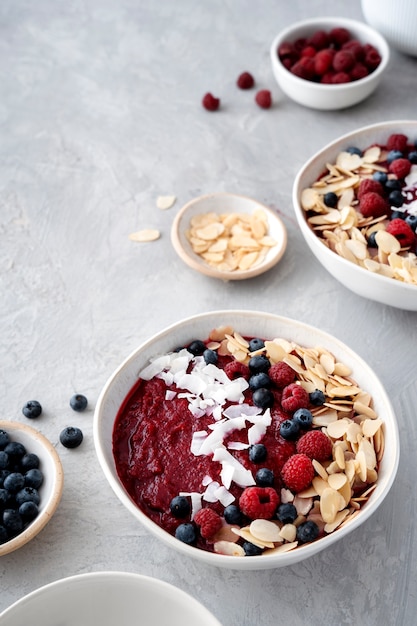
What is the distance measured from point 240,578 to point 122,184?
1314 mm

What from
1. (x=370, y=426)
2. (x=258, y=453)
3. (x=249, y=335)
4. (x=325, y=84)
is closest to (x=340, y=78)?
(x=325, y=84)

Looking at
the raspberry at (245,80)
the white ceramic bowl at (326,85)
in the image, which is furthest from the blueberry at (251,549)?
the raspberry at (245,80)

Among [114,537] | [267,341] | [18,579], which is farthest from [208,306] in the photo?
[18,579]

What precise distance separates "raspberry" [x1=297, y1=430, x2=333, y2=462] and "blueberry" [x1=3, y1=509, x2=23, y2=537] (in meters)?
0.59

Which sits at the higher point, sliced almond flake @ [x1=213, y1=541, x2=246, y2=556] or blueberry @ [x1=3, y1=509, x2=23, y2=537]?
blueberry @ [x1=3, y1=509, x2=23, y2=537]

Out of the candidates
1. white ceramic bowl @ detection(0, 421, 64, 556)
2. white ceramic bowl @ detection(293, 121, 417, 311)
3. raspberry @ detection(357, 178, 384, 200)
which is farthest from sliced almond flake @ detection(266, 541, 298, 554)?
raspberry @ detection(357, 178, 384, 200)

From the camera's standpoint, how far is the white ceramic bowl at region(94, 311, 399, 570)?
140 centimetres

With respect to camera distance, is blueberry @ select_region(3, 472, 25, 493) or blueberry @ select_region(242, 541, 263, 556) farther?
blueberry @ select_region(3, 472, 25, 493)

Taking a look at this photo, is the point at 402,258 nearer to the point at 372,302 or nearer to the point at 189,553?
the point at 372,302

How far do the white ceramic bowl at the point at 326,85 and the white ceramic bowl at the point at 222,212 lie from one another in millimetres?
554

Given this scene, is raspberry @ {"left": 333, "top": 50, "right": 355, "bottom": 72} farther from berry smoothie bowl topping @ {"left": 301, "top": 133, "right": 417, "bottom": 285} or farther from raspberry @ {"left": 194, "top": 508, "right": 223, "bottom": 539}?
raspberry @ {"left": 194, "top": 508, "right": 223, "bottom": 539}

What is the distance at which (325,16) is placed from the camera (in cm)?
295

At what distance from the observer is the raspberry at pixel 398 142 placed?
2209mm

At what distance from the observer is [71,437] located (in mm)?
1739
